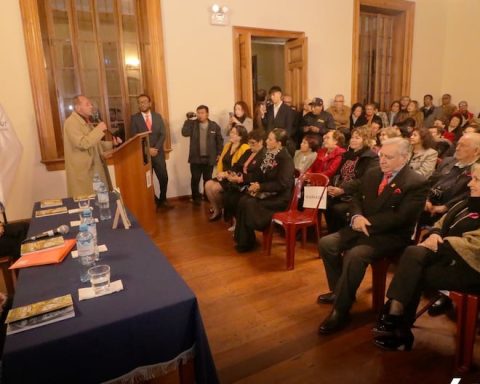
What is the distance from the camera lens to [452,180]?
2.93 m

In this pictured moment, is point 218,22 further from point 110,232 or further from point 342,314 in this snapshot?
point 342,314

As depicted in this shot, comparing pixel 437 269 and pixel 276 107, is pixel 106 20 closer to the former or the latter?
pixel 276 107

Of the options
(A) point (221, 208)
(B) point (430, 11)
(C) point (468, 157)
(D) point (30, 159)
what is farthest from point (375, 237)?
(B) point (430, 11)

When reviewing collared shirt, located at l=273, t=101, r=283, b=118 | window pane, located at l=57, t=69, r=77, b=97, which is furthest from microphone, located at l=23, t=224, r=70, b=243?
collared shirt, located at l=273, t=101, r=283, b=118

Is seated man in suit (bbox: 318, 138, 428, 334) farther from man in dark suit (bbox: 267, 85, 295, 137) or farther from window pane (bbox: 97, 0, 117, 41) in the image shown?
window pane (bbox: 97, 0, 117, 41)

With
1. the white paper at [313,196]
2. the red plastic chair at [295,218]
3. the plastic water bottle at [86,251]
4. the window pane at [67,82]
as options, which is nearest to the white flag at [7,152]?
the window pane at [67,82]

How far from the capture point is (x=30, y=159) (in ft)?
14.4

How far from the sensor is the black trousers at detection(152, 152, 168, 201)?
16.1ft

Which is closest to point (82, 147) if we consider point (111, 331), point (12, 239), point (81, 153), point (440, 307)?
point (81, 153)

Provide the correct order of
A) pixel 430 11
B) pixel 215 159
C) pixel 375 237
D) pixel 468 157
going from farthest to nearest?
pixel 430 11, pixel 215 159, pixel 468 157, pixel 375 237

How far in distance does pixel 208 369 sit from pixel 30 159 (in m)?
3.97

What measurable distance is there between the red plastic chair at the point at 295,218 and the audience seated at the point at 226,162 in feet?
2.93

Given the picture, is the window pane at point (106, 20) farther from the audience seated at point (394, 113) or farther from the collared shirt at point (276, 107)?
the audience seated at point (394, 113)

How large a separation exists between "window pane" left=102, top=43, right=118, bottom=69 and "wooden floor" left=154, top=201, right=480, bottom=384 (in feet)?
9.43
